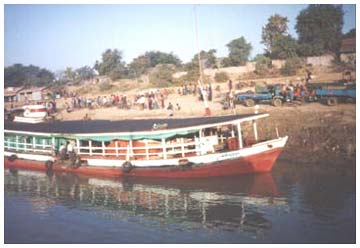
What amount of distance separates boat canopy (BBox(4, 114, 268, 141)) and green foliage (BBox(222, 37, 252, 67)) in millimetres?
37368

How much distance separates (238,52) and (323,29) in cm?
1494

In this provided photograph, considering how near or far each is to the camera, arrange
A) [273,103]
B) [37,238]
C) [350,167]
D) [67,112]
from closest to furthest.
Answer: [37,238]
[350,167]
[273,103]
[67,112]

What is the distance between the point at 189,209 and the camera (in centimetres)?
1666

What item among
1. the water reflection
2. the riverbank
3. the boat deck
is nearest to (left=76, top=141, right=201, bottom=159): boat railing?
the boat deck

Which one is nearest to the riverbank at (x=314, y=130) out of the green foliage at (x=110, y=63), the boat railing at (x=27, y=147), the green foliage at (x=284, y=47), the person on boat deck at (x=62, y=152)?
the boat railing at (x=27, y=147)

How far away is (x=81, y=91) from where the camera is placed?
199ft

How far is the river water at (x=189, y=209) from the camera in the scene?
14094mm

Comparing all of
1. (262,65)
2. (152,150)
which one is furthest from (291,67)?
(152,150)

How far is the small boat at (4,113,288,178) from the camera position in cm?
2006

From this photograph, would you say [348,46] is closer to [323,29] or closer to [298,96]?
[323,29]

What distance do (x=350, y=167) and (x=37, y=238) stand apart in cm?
1455

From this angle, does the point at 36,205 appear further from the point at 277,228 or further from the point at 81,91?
the point at 81,91

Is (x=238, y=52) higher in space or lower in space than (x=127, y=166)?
higher

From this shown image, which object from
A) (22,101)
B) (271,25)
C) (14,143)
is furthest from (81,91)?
(14,143)
